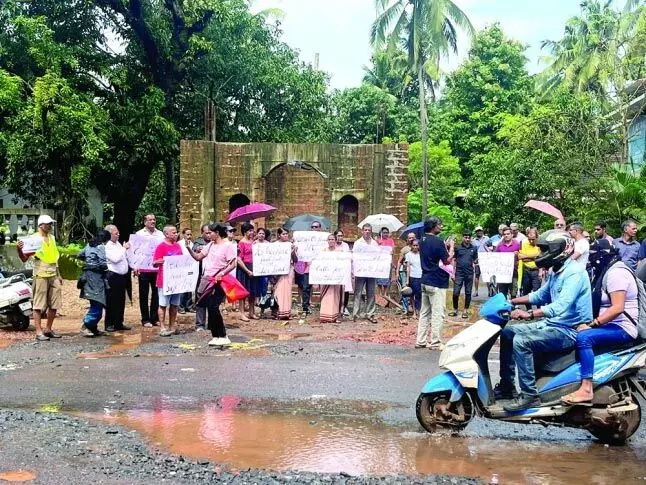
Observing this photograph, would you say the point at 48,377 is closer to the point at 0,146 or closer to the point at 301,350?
the point at 301,350

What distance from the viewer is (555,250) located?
6.23m

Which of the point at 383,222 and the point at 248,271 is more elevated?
the point at 383,222

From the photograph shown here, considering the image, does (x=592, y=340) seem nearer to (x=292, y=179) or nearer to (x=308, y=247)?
(x=308, y=247)

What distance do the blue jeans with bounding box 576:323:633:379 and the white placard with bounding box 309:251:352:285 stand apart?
7932 mm

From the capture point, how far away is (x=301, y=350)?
10438 millimetres

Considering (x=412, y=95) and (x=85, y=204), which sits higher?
(x=412, y=95)

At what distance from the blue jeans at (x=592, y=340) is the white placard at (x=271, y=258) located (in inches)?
330

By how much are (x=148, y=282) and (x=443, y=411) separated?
731 centimetres

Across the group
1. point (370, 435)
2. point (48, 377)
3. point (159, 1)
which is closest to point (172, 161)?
point (159, 1)

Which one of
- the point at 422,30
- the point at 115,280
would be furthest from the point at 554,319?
the point at 422,30

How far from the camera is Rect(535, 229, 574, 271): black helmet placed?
6.23 m

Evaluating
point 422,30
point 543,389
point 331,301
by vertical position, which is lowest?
point 543,389

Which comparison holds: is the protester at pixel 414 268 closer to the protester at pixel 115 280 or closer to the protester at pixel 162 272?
the protester at pixel 162 272

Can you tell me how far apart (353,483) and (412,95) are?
4062 centimetres
